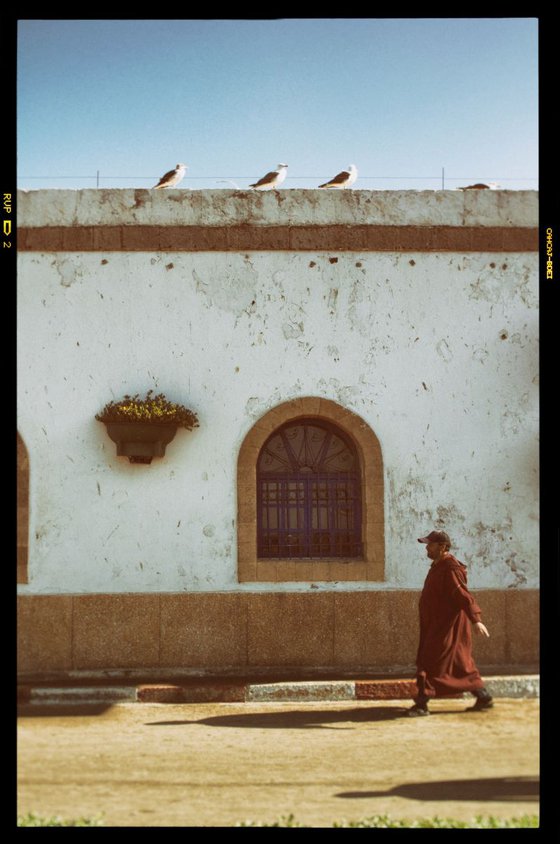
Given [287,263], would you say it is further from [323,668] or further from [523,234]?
[323,668]

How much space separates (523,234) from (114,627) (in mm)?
5295

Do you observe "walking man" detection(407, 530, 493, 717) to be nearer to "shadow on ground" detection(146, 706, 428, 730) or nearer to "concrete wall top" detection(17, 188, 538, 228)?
"shadow on ground" detection(146, 706, 428, 730)

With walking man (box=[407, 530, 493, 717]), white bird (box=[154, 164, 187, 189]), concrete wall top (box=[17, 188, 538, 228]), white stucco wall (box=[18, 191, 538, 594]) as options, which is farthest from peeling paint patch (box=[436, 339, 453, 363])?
white bird (box=[154, 164, 187, 189])

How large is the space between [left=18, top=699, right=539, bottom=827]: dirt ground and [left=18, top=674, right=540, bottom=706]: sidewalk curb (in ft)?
0.28

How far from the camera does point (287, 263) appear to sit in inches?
316

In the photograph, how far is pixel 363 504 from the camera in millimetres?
7996

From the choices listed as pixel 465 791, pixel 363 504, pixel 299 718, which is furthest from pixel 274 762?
pixel 363 504

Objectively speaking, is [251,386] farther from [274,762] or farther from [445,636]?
[274,762]

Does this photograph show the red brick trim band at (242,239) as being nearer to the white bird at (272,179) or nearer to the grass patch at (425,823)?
the white bird at (272,179)

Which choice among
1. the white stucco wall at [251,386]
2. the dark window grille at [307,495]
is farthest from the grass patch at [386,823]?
the dark window grille at [307,495]

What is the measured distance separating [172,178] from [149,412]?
2.29m

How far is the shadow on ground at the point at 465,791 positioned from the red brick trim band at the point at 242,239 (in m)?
4.72

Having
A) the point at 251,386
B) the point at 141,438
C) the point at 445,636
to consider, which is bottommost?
the point at 445,636
